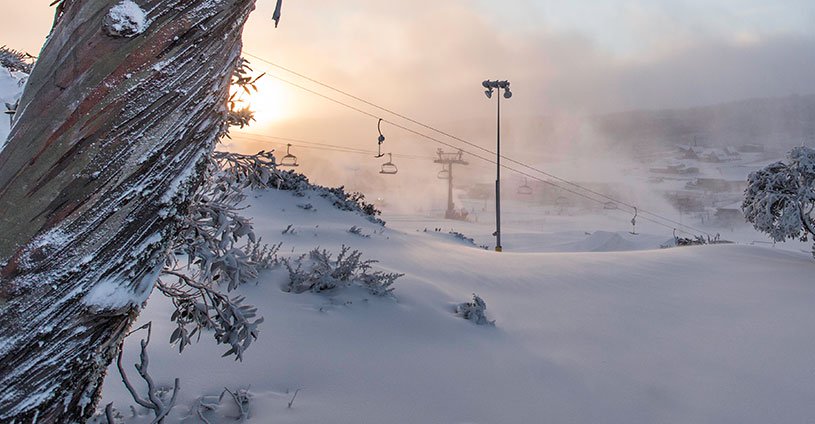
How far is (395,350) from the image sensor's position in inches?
143

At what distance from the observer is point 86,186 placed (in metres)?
0.88

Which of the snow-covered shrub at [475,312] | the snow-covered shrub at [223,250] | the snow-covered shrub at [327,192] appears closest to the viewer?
the snow-covered shrub at [223,250]

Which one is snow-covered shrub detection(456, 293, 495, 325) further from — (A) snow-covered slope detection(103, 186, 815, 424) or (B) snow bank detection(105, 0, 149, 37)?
(B) snow bank detection(105, 0, 149, 37)

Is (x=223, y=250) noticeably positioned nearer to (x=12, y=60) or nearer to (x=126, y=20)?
(x=126, y=20)

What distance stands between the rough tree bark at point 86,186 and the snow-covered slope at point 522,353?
1795mm

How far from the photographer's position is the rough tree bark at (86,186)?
2.84 feet

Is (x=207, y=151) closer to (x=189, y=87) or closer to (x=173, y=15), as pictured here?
(x=189, y=87)

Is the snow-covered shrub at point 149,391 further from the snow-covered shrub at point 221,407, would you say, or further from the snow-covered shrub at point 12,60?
the snow-covered shrub at point 12,60

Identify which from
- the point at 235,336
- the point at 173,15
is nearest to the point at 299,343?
the point at 235,336

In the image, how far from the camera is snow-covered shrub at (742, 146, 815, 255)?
7.66 meters

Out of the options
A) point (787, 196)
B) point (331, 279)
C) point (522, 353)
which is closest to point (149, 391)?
point (331, 279)

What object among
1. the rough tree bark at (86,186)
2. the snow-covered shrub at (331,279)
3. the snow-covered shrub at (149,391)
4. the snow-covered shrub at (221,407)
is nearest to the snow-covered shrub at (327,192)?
the snow-covered shrub at (331,279)

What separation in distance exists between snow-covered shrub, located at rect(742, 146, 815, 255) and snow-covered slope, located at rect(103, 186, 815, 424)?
4.70 ft

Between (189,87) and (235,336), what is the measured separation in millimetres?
1613
